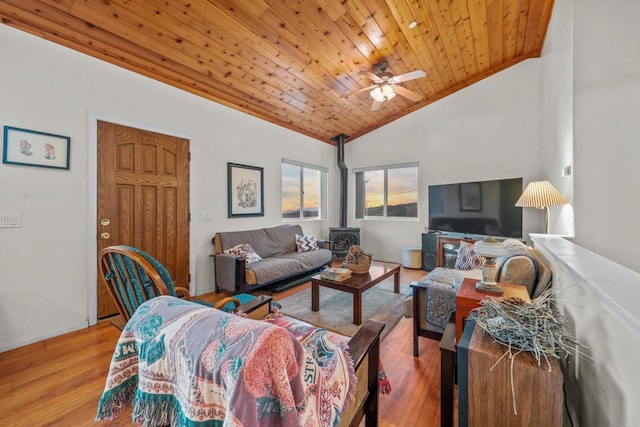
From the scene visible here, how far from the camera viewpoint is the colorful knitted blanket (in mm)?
615

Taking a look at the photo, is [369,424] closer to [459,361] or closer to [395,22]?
[459,361]

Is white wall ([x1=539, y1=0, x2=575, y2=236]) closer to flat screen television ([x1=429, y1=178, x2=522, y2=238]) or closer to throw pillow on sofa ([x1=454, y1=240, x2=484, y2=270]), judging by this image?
flat screen television ([x1=429, y1=178, x2=522, y2=238])

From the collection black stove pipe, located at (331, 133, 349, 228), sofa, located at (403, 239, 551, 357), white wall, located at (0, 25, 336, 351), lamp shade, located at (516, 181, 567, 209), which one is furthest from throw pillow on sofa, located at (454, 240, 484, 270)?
white wall, located at (0, 25, 336, 351)

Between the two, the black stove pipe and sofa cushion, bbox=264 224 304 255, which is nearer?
sofa cushion, bbox=264 224 304 255

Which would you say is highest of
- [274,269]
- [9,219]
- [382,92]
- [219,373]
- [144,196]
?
[382,92]

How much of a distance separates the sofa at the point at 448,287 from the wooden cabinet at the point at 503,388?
914 millimetres

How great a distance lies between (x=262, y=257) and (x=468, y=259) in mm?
2708

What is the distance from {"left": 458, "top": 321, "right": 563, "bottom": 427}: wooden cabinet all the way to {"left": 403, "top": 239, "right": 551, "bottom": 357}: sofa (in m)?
0.91

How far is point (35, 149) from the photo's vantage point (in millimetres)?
2236

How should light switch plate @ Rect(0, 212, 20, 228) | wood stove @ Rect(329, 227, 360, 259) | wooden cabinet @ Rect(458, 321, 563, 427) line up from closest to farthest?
1. wooden cabinet @ Rect(458, 321, 563, 427)
2. light switch plate @ Rect(0, 212, 20, 228)
3. wood stove @ Rect(329, 227, 360, 259)

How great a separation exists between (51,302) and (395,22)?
4336 millimetres

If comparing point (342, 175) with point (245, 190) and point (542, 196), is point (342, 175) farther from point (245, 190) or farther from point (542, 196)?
point (542, 196)

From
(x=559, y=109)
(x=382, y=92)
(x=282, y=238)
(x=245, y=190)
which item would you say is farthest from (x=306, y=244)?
(x=559, y=109)

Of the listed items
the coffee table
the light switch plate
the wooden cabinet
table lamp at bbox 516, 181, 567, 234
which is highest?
table lamp at bbox 516, 181, 567, 234
